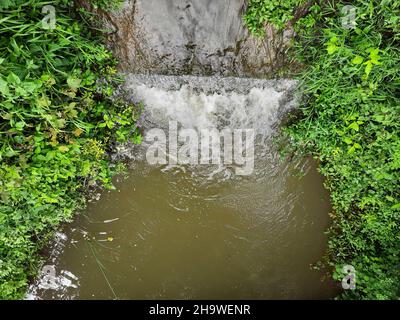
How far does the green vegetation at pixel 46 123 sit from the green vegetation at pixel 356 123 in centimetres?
197

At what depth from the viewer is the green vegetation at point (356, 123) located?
331 centimetres

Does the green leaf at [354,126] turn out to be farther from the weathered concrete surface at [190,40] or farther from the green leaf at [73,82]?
the green leaf at [73,82]

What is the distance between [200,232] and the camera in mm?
4297

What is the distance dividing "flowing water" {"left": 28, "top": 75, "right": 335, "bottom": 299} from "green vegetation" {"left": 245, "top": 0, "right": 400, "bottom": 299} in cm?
33

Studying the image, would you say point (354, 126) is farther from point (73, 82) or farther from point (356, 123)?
point (73, 82)

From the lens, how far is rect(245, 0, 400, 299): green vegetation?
331 centimetres

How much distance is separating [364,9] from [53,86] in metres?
3.45

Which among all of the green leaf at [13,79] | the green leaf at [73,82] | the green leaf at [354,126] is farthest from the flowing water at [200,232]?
the green leaf at [13,79]

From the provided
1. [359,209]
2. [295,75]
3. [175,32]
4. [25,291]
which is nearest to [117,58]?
[175,32]

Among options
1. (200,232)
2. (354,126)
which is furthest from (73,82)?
(354,126)

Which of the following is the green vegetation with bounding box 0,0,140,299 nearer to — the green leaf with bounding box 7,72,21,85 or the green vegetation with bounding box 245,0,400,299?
the green leaf with bounding box 7,72,21,85

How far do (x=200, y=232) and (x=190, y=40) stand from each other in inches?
102

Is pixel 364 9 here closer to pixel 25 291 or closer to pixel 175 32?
pixel 175 32

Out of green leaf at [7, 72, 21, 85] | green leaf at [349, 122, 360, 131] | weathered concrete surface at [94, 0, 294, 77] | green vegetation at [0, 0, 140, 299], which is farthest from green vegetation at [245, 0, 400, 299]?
green leaf at [7, 72, 21, 85]
